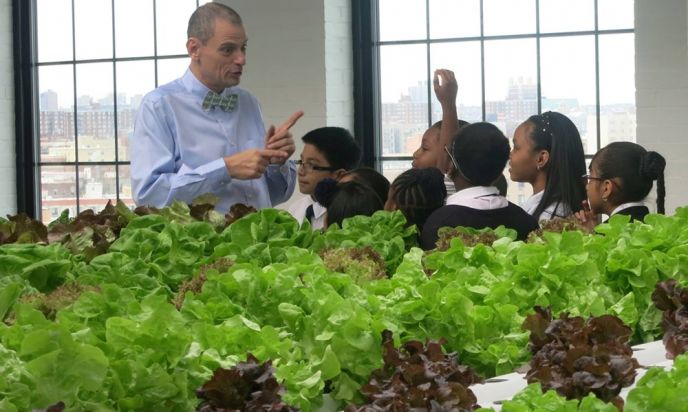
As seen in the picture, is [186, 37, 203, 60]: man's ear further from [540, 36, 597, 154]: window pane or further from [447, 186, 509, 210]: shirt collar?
[540, 36, 597, 154]: window pane

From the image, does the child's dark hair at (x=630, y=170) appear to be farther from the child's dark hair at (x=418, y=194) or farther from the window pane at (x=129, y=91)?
the window pane at (x=129, y=91)

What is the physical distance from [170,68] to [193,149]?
3.16 meters

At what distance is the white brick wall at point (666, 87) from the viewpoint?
563 cm

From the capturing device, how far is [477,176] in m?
3.77

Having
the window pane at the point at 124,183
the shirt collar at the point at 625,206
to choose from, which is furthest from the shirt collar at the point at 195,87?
the window pane at the point at 124,183

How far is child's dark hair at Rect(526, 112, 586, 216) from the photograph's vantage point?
450cm

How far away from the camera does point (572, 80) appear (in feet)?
20.2

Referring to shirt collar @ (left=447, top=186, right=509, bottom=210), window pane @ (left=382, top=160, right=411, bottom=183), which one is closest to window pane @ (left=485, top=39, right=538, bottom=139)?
window pane @ (left=382, top=160, right=411, bottom=183)

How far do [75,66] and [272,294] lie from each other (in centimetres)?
598

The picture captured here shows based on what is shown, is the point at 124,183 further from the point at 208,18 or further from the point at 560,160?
the point at 560,160

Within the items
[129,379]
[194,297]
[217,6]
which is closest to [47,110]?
[217,6]

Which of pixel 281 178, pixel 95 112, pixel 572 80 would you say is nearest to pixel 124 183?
pixel 95 112

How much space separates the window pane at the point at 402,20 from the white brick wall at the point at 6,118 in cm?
243

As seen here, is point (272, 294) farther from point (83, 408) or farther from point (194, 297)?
point (83, 408)
